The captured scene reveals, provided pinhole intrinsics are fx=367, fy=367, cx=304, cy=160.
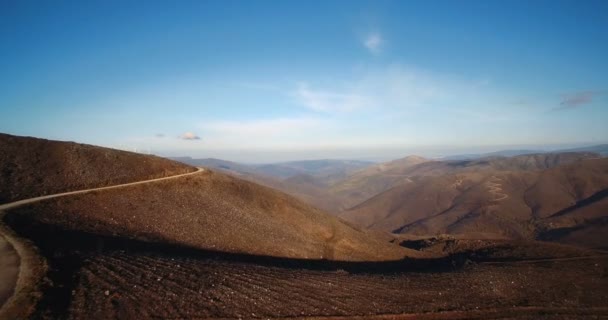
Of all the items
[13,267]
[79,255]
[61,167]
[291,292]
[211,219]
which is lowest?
[291,292]

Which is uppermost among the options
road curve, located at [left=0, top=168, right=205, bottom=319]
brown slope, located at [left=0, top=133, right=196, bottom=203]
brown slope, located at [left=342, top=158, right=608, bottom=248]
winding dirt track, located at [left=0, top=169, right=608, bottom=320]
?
brown slope, located at [left=0, top=133, right=196, bottom=203]

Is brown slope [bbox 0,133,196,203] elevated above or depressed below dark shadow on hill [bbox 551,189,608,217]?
above

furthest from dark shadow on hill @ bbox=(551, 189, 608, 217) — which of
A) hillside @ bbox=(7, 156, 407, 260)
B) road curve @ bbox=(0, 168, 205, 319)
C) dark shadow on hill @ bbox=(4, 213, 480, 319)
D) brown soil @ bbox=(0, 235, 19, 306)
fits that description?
brown soil @ bbox=(0, 235, 19, 306)

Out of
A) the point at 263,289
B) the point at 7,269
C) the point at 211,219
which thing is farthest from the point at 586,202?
the point at 7,269

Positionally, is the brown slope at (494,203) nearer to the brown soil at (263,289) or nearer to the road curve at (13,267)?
the brown soil at (263,289)

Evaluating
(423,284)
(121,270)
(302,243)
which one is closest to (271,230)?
(302,243)

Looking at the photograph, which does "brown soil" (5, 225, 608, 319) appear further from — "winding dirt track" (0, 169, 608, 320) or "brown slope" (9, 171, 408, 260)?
"brown slope" (9, 171, 408, 260)

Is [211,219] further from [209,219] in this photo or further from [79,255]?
[79,255]
